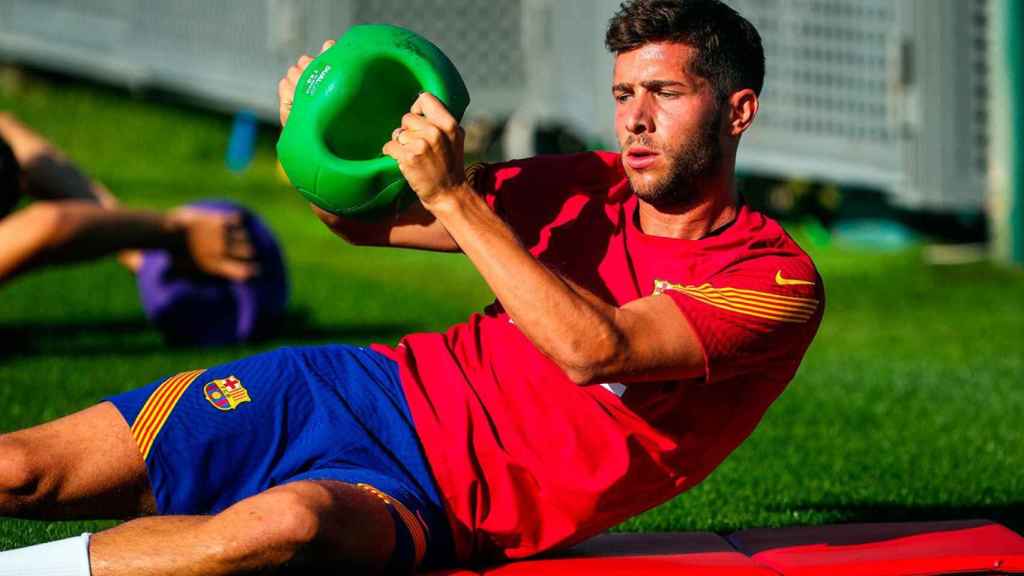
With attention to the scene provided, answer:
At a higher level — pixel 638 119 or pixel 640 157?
pixel 638 119

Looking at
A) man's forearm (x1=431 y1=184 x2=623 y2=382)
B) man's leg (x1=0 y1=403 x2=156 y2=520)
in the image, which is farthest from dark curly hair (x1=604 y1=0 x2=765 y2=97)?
man's leg (x1=0 y1=403 x2=156 y2=520)

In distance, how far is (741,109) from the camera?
4.15m

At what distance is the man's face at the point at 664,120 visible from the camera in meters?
4.00

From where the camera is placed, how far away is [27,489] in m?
3.84

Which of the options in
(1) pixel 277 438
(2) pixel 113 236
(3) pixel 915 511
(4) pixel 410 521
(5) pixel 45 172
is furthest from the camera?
(5) pixel 45 172

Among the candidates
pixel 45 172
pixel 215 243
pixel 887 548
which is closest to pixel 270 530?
pixel 887 548

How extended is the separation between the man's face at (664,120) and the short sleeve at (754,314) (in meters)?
0.28

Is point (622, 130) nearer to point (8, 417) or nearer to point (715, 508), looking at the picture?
point (715, 508)

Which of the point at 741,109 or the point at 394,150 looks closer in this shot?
the point at 394,150

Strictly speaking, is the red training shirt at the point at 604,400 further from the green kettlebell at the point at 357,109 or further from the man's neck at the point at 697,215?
the green kettlebell at the point at 357,109

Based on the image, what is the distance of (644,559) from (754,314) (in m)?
0.81

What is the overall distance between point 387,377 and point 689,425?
84 centimetres

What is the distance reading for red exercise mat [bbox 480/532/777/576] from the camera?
13.0 ft

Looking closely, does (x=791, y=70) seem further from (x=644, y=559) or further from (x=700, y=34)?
(x=644, y=559)
